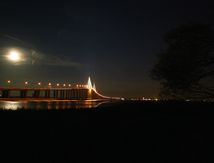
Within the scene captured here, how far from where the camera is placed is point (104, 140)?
10.1 m

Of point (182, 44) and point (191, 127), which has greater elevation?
point (182, 44)

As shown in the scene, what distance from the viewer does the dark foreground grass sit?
8.15 metres

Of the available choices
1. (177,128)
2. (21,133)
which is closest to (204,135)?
(177,128)

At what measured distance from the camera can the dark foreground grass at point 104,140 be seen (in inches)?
321

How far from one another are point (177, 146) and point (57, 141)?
14.6 feet

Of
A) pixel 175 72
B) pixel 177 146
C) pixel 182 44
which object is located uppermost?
pixel 182 44

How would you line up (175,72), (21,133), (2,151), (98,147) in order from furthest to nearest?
1. (175,72)
2. (21,133)
3. (98,147)
4. (2,151)

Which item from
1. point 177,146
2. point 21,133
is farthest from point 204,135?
point 21,133

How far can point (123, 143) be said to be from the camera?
9.87m

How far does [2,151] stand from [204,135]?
807 cm

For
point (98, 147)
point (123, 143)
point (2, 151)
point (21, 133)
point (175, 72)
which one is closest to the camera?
point (2, 151)

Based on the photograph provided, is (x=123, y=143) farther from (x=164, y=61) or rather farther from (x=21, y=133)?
(x=164, y=61)

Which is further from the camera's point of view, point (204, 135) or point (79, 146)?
point (204, 135)

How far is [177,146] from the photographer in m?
9.61
